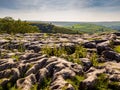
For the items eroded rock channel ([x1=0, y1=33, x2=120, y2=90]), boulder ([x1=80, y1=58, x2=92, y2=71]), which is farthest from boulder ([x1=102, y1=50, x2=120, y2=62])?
boulder ([x1=80, y1=58, x2=92, y2=71])

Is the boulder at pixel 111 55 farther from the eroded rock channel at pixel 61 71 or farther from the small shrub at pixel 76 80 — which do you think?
the small shrub at pixel 76 80

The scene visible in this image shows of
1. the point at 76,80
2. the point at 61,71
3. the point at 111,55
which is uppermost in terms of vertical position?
the point at 61,71

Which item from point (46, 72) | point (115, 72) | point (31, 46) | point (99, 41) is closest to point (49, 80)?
point (46, 72)

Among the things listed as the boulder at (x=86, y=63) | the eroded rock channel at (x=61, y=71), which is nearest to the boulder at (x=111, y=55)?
the eroded rock channel at (x=61, y=71)

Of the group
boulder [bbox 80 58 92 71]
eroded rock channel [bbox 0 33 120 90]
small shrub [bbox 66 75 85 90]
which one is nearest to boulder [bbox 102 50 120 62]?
eroded rock channel [bbox 0 33 120 90]

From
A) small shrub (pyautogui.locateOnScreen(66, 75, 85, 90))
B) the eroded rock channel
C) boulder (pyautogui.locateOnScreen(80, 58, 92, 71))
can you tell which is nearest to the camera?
small shrub (pyautogui.locateOnScreen(66, 75, 85, 90))

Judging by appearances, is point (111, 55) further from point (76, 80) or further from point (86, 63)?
point (76, 80)

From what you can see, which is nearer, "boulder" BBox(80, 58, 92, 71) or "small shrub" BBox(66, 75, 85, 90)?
"small shrub" BBox(66, 75, 85, 90)

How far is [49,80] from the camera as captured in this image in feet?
242

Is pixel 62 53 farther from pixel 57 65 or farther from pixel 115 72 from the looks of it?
pixel 115 72

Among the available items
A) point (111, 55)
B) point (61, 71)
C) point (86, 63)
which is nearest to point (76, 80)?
point (61, 71)

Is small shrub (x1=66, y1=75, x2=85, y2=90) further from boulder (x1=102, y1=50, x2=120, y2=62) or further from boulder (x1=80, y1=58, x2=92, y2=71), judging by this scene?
boulder (x1=102, y1=50, x2=120, y2=62)

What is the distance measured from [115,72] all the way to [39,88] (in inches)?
880

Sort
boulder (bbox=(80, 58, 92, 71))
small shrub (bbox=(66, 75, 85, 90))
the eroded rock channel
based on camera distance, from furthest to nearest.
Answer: boulder (bbox=(80, 58, 92, 71)), the eroded rock channel, small shrub (bbox=(66, 75, 85, 90))
